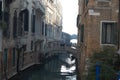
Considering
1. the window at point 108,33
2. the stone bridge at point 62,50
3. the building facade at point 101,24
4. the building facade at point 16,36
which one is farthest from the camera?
the stone bridge at point 62,50

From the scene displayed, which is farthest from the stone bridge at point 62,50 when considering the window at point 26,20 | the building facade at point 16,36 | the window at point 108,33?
the window at point 108,33

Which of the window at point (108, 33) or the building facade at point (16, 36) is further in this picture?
the building facade at point (16, 36)

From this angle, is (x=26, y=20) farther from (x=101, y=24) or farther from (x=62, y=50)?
(x=101, y=24)

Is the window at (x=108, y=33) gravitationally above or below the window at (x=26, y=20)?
below

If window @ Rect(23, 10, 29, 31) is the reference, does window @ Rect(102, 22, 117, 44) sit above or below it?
below

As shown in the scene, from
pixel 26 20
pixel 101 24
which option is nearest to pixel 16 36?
pixel 26 20

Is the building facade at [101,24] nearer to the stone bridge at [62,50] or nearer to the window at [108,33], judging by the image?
the window at [108,33]

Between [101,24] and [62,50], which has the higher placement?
[101,24]

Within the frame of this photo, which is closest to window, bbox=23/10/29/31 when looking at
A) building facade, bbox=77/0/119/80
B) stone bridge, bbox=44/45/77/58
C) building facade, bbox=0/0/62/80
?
building facade, bbox=0/0/62/80

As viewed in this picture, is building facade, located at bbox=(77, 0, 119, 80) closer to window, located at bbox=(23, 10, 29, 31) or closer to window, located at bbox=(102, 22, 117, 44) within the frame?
window, located at bbox=(102, 22, 117, 44)

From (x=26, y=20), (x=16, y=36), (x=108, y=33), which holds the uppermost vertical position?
(x=26, y=20)

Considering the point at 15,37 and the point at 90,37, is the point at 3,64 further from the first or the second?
the point at 90,37

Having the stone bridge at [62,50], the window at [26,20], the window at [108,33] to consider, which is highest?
the window at [26,20]

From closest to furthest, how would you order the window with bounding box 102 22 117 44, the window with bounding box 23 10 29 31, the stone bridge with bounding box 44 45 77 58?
the window with bounding box 102 22 117 44
the window with bounding box 23 10 29 31
the stone bridge with bounding box 44 45 77 58
